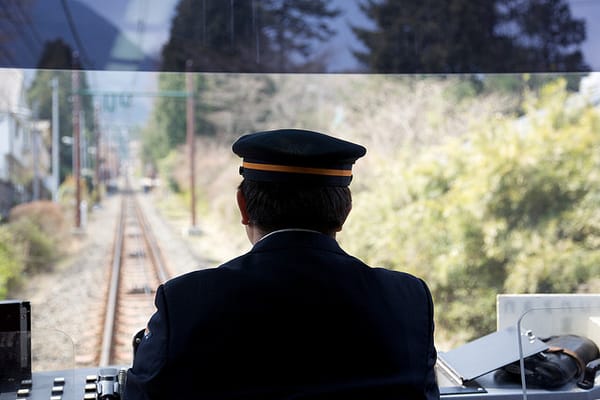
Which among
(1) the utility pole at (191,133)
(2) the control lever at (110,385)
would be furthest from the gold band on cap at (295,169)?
(1) the utility pole at (191,133)

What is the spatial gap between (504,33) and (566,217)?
4.51 meters

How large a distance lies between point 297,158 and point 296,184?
0.11 ft

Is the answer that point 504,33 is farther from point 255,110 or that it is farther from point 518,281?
point 255,110

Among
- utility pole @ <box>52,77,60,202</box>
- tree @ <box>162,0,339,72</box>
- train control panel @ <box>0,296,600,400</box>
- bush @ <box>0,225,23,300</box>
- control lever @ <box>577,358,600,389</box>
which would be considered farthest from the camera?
utility pole @ <box>52,77,60,202</box>

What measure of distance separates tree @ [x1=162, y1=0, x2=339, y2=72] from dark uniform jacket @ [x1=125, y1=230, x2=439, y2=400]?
1.74 meters

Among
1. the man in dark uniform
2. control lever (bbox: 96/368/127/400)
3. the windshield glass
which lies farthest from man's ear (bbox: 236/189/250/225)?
the windshield glass

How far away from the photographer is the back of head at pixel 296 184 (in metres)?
0.89

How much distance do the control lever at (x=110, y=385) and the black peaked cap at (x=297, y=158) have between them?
50 centimetres

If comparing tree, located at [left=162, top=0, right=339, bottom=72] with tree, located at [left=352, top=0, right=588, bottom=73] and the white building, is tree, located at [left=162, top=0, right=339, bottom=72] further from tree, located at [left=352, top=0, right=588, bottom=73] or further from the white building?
the white building

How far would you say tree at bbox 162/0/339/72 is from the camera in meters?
2.52

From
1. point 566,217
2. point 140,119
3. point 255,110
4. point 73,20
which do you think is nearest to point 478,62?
point 73,20

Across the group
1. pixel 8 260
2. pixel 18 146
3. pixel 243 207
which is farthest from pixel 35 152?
pixel 243 207

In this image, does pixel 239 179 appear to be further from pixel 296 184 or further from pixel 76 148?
pixel 296 184

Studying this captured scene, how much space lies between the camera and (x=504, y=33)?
12.8 feet
